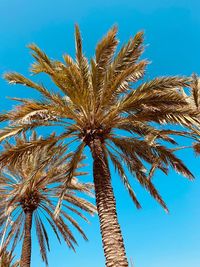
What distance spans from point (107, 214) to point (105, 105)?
11.8ft

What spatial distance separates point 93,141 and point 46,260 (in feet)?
32.7

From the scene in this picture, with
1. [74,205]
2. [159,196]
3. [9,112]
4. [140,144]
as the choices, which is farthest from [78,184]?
[9,112]

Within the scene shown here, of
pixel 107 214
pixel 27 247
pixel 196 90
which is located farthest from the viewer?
pixel 27 247

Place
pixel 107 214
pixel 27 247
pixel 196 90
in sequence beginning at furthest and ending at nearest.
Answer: pixel 27 247
pixel 196 90
pixel 107 214

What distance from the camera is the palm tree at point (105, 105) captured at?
410 inches

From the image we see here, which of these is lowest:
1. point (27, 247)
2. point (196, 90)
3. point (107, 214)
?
point (107, 214)

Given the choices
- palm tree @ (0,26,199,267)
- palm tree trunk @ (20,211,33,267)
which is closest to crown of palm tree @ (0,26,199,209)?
palm tree @ (0,26,199,267)

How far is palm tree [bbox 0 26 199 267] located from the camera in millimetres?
10406

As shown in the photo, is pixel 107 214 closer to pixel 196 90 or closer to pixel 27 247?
pixel 196 90

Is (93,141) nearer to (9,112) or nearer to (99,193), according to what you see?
(99,193)

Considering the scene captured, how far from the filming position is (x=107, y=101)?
10938 mm

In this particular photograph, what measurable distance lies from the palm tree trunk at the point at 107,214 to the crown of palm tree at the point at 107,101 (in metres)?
0.86

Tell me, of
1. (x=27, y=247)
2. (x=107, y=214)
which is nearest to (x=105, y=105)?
(x=107, y=214)

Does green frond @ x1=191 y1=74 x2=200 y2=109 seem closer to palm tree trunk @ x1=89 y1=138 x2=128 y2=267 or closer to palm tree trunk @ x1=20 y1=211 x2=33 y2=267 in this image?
palm tree trunk @ x1=89 y1=138 x2=128 y2=267
